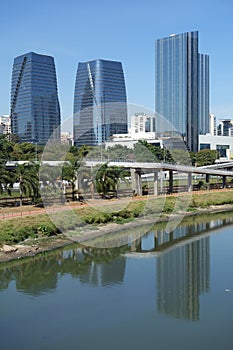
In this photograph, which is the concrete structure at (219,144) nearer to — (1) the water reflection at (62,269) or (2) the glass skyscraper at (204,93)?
(2) the glass skyscraper at (204,93)

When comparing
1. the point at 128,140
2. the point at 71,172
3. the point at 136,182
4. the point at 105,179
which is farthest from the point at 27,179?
the point at 128,140

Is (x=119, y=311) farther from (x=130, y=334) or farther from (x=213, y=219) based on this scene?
(x=213, y=219)

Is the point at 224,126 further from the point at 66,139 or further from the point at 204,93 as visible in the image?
the point at 66,139

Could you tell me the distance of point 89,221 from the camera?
19797 mm

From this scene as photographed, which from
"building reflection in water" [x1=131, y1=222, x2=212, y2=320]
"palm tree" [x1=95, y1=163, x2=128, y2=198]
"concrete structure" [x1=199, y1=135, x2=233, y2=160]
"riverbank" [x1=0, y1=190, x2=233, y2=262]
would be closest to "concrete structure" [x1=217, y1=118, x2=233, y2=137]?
"concrete structure" [x1=199, y1=135, x2=233, y2=160]

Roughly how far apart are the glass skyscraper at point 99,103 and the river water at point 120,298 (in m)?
32.5

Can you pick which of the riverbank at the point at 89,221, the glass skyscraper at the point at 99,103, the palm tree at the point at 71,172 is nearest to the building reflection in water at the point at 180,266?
the riverbank at the point at 89,221

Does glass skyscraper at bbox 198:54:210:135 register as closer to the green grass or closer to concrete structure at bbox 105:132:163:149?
concrete structure at bbox 105:132:163:149

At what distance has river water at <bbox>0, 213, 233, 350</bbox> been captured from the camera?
909cm

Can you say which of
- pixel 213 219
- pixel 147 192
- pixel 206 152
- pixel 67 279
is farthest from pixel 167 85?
pixel 67 279

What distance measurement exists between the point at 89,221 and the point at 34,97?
54.8 m

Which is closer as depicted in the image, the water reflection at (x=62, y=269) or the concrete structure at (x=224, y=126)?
the water reflection at (x=62, y=269)

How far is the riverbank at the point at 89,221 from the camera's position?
51.4 ft

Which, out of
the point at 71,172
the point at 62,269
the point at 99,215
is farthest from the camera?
the point at 71,172
